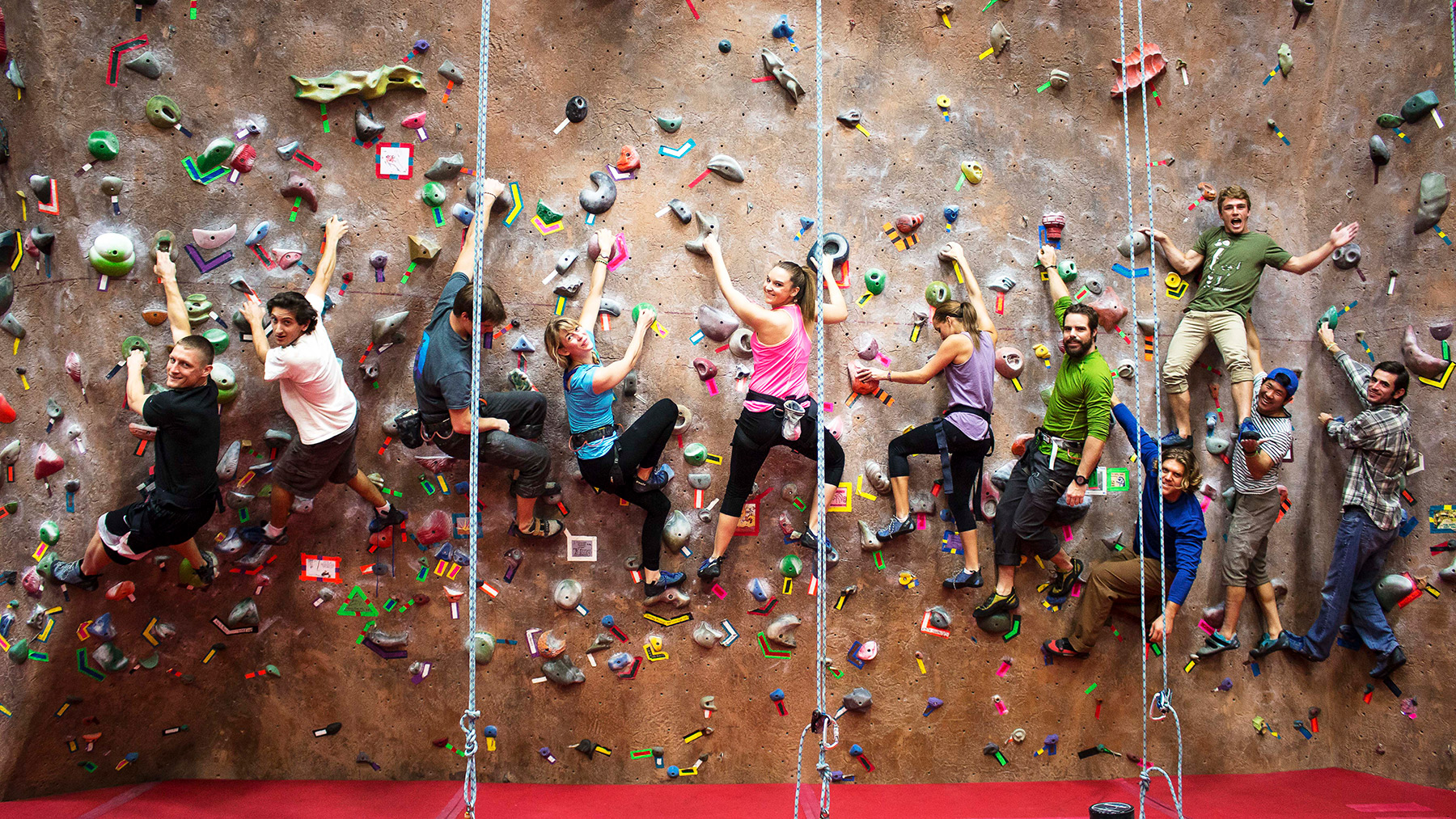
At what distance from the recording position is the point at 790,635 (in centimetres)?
455

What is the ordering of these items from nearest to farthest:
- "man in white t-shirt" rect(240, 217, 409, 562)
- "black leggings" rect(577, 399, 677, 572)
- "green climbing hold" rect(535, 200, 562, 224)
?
"man in white t-shirt" rect(240, 217, 409, 562), "black leggings" rect(577, 399, 677, 572), "green climbing hold" rect(535, 200, 562, 224)

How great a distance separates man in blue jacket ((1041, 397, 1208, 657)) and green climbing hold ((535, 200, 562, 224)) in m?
2.86

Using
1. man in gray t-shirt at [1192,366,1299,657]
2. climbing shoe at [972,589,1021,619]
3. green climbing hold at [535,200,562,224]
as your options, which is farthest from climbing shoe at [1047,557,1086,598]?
green climbing hold at [535,200,562,224]

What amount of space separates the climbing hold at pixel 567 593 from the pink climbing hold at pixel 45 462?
2.28 m

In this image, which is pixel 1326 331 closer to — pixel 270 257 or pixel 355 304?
pixel 355 304

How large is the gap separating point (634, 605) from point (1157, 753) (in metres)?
2.83

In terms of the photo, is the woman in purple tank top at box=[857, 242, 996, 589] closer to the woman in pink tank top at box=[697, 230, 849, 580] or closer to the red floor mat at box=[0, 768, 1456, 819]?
the woman in pink tank top at box=[697, 230, 849, 580]

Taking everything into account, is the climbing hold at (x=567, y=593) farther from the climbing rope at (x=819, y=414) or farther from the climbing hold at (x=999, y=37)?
the climbing hold at (x=999, y=37)

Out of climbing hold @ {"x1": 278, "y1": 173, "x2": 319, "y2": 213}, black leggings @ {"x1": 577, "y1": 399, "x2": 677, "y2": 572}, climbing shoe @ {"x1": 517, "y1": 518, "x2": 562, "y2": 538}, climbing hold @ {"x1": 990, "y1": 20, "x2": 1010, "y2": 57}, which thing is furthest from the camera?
climbing hold @ {"x1": 990, "y1": 20, "x2": 1010, "y2": 57}

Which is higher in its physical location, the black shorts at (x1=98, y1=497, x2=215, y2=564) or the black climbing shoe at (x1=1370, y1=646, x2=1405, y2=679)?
the black shorts at (x1=98, y1=497, x2=215, y2=564)

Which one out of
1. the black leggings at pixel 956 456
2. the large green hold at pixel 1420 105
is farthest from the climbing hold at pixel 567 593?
the large green hold at pixel 1420 105

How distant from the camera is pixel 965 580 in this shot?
4.56 meters

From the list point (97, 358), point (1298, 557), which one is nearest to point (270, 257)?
point (97, 358)

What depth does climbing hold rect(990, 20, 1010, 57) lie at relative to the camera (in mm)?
4707
